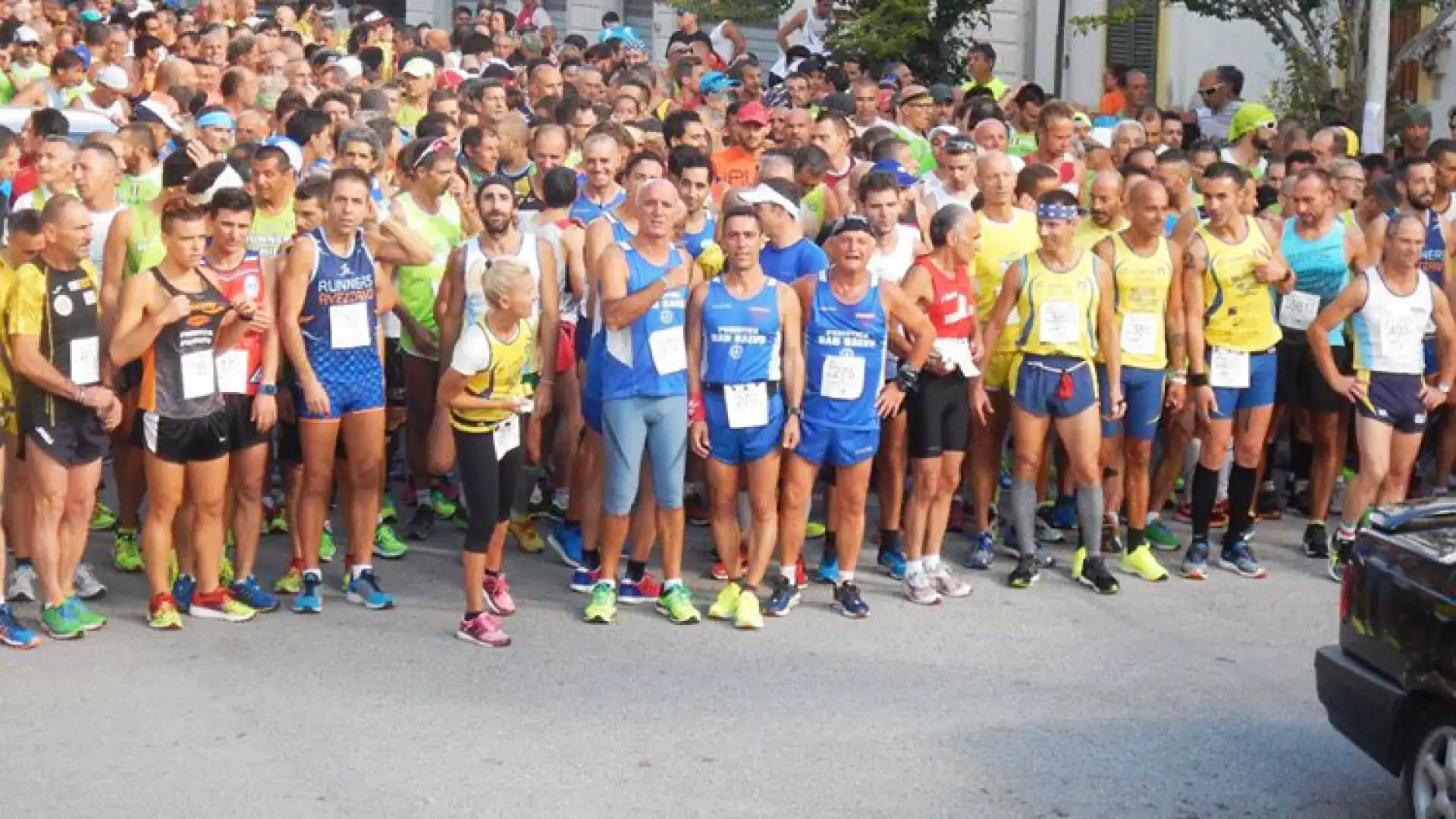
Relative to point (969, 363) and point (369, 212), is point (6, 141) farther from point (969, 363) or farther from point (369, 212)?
point (969, 363)

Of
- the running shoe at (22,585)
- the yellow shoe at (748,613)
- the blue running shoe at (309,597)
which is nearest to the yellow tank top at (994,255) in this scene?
the yellow shoe at (748,613)

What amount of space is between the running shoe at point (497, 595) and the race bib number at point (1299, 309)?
14.2 ft

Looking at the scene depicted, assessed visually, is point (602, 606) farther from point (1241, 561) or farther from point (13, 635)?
point (1241, 561)

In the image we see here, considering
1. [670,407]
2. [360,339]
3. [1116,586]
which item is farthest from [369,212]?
[1116,586]

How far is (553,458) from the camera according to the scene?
11.6m

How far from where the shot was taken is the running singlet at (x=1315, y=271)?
11.5m

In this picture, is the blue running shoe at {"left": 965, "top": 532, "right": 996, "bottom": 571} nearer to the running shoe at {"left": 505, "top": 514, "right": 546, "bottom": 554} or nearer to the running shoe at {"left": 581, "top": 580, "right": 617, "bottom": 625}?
the running shoe at {"left": 581, "top": 580, "right": 617, "bottom": 625}

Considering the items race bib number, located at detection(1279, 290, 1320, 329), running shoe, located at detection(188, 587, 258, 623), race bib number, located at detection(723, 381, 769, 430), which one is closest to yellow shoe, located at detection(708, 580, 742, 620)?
race bib number, located at detection(723, 381, 769, 430)

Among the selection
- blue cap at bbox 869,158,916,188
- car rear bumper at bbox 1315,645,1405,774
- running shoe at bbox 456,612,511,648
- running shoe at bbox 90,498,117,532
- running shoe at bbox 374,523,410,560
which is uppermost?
blue cap at bbox 869,158,916,188

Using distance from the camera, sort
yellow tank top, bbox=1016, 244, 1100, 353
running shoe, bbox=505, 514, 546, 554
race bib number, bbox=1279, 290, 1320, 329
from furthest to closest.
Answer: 1. race bib number, bbox=1279, 290, 1320, 329
2. running shoe, bbox=505, 514, 546, 554
3. yellow tank top, bbox=1016, 244, 1100, 353

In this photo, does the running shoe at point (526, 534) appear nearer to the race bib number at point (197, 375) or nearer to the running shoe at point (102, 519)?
the running shoe at point (102, 519)

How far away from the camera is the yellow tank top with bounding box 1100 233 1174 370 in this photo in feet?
35.0

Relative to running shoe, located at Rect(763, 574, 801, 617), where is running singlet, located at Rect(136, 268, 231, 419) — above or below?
above

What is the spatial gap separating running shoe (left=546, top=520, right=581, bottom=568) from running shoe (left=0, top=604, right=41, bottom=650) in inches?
102
